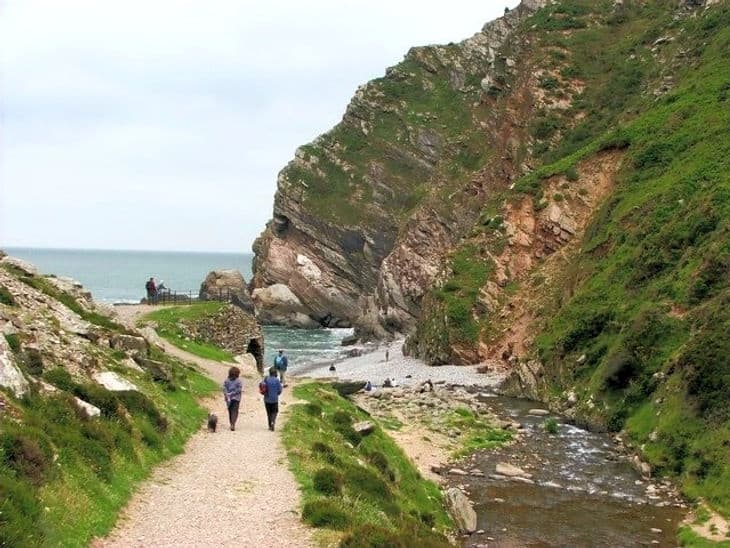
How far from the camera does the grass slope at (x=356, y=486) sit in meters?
14.5

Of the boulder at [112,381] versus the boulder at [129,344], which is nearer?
the boulder at [112,381]

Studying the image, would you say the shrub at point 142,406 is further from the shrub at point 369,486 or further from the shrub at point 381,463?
the shrub at point 381,463

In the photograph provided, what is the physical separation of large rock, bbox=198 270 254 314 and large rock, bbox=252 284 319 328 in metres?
3.38

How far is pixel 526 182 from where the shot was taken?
69.0 m

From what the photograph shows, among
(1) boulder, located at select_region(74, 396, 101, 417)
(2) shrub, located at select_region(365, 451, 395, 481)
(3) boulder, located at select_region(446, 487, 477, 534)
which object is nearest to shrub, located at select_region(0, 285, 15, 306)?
(1) boulder, located at select_region(74, 396, 101, 417)

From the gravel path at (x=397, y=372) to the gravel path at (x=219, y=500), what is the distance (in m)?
33.8

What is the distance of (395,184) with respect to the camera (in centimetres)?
12900

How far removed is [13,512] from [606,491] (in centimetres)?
2249

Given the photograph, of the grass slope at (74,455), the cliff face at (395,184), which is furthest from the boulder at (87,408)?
the cliff face at (395,184)

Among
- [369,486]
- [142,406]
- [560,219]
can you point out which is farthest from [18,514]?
[560,219]

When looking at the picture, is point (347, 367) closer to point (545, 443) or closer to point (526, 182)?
point (526, 182)

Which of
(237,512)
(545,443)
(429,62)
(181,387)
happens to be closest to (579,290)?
(545,443)

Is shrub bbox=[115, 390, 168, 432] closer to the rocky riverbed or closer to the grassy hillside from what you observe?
the rocky riverbed

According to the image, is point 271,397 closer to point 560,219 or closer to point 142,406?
point 142,406
